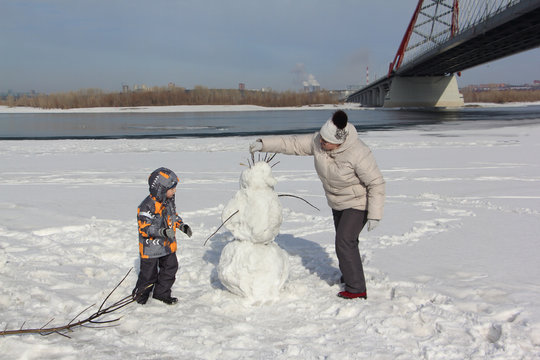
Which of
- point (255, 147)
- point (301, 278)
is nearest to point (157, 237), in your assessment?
point (255, 147)

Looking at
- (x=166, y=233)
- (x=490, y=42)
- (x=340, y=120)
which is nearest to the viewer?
(x=340, y=120)

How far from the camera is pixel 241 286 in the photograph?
3324 millimetres

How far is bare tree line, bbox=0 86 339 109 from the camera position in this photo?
71.9m

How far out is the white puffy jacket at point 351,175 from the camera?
3234 millimetres

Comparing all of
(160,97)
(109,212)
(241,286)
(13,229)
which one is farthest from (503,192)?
(160,97)

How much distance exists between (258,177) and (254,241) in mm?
521

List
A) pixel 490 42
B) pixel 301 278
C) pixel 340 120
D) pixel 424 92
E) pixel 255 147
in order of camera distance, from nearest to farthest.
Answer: pixel 340 120 → pixel 255 147 → pixel 301 278 → pixel 490 42 → pixel 424 92

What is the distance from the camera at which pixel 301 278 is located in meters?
3.92

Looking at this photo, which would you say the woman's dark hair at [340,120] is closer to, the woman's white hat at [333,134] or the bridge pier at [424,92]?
the woman's white hat at [333,134]

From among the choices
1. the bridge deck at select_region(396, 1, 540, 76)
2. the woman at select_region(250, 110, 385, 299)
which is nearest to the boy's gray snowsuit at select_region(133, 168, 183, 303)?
the woman at select_region(250, 110, 385, 299)

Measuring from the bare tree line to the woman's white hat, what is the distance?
73735 mm

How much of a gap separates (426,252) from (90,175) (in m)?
8.01

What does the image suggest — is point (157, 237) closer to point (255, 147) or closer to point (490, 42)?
point (255, 147)

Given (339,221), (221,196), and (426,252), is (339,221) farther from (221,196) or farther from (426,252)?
(221,196)
